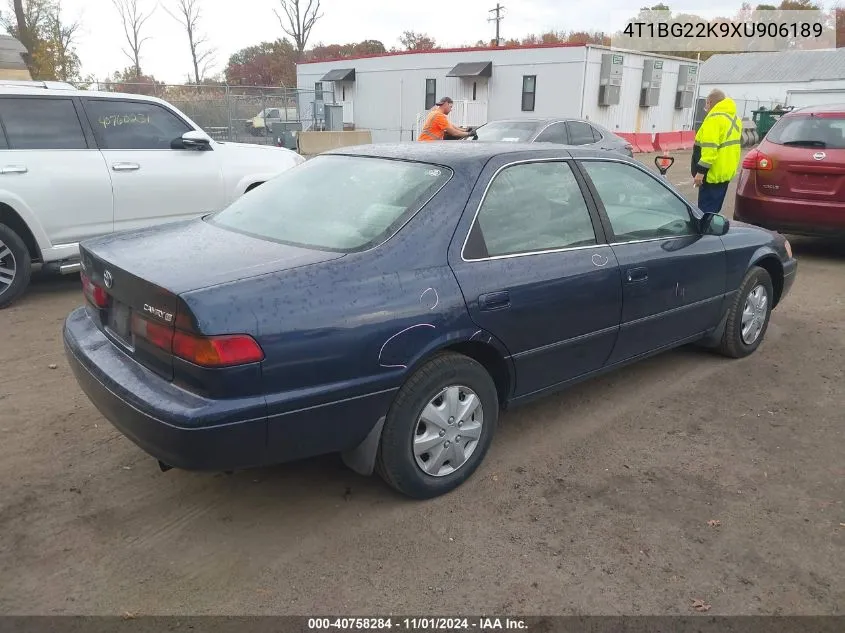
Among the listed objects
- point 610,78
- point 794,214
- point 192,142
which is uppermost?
point 610,78

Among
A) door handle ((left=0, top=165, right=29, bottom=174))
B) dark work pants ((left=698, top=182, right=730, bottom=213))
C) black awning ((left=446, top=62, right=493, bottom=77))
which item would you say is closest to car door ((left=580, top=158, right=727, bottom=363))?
dark work pants ((left=698, top=182, right=730, bottom=213))

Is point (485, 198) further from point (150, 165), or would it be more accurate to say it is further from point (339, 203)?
point (150, 165)

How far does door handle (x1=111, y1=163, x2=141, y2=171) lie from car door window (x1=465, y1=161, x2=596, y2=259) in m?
4.28

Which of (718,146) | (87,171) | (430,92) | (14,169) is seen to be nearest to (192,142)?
(87,171)

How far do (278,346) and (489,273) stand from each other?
3.52ft

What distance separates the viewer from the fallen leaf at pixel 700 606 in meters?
2.47

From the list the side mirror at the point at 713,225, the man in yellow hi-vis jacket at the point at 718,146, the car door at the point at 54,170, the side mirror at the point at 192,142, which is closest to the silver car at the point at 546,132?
the man in yellow hi-vis jacket at the point at 718,146

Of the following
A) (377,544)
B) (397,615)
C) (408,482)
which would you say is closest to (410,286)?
(408,482)

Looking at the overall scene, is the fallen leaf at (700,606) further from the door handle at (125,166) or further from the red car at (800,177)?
the red car at (800,177)

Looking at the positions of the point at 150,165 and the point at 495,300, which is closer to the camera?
the point at 495,300

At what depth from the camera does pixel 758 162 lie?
772 centimetres

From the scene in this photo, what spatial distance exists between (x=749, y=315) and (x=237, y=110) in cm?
1641

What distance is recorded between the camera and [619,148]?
11.6 meters

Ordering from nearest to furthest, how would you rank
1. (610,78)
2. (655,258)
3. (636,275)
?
(636,275)
(655,258)
(610,78)
